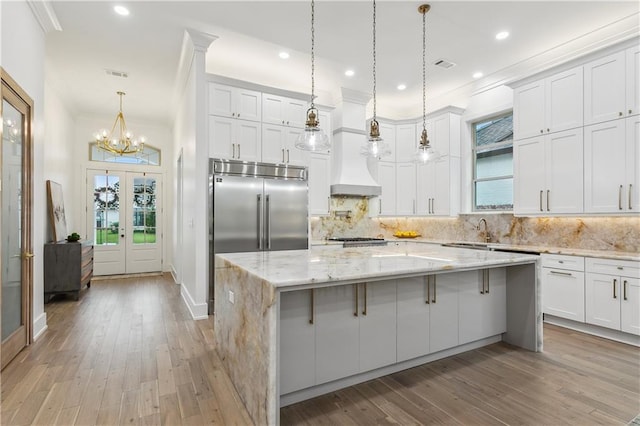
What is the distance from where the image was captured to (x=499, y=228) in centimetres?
523

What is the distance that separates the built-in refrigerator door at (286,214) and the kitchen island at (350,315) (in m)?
1.80

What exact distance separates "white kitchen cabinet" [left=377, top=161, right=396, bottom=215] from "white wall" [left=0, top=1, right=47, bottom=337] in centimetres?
484

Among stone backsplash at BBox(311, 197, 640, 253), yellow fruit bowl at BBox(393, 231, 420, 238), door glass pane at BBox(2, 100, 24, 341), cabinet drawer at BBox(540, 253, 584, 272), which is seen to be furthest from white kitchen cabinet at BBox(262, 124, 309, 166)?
cabinet drawer at BBox(540, 253, 584, 272)

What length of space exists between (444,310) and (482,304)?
0.52m

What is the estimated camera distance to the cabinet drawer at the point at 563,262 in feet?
12.0

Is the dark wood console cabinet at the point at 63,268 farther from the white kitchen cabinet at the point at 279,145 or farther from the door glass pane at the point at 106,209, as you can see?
the white kitchen cabinet at the point at 279,145

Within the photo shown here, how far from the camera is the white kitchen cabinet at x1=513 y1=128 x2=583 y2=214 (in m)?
3.94

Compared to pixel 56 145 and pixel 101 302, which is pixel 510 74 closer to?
pixel 101 302

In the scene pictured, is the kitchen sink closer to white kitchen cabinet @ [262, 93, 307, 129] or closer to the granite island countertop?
the granite island countertop

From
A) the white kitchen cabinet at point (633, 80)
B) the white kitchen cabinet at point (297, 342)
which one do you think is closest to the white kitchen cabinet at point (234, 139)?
the white kitchen cabinet at point (297, 342)

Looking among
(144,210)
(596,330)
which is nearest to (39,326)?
(144,210)

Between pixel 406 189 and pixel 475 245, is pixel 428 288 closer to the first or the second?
pixel 475 245

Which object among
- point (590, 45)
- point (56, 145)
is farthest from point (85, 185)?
point (590, 45)

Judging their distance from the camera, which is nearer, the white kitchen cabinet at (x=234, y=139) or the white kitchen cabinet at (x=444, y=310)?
the white kitchen cabinet at (x=444, y=310)
